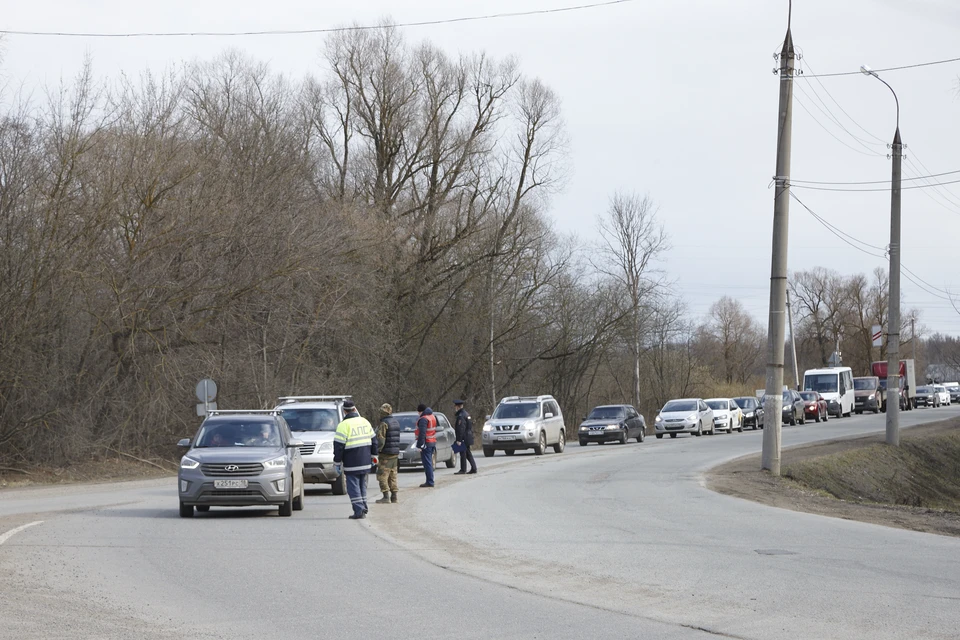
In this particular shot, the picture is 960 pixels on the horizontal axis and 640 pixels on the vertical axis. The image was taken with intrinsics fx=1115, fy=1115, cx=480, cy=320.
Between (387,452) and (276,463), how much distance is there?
9.38 ft

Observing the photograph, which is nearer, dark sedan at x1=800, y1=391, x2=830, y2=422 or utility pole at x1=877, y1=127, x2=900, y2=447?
utility pole at x1=877, y1=127, x2=900, y2=447

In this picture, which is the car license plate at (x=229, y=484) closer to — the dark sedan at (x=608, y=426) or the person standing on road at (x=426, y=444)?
the person standing on road at (x=426, y=444)

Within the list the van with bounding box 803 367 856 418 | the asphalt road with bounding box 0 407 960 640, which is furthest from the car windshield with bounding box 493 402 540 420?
the van with bounding box 803 367 856 418

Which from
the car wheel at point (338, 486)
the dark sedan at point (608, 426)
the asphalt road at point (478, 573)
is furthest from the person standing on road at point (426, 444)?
the dark sedan at point (608, 426)

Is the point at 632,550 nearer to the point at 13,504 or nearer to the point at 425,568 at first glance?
the point at 425,568

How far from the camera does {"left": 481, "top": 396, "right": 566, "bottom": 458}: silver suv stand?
37781mm

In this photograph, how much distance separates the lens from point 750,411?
6156 centimetres

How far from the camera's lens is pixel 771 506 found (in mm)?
19266

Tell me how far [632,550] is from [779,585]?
292 cm

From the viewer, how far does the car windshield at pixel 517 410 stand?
38.5m

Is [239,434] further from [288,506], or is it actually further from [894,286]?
[894,286]

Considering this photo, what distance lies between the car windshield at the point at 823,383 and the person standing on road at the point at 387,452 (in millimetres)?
54618

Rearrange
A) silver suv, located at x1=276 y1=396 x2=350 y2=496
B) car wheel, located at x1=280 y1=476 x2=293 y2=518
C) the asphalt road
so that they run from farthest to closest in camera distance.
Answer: silver suv, located at x1=276 y1=396 x2=350 y2=496 < car wheel, located at x1=280 y1=476 x2=293 y2=518 < the asphalt road

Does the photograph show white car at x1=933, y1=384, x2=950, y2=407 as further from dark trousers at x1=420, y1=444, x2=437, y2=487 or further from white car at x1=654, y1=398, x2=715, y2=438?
Answer: dark trousers at x1=420, y1=444, x2=437, y2=487
